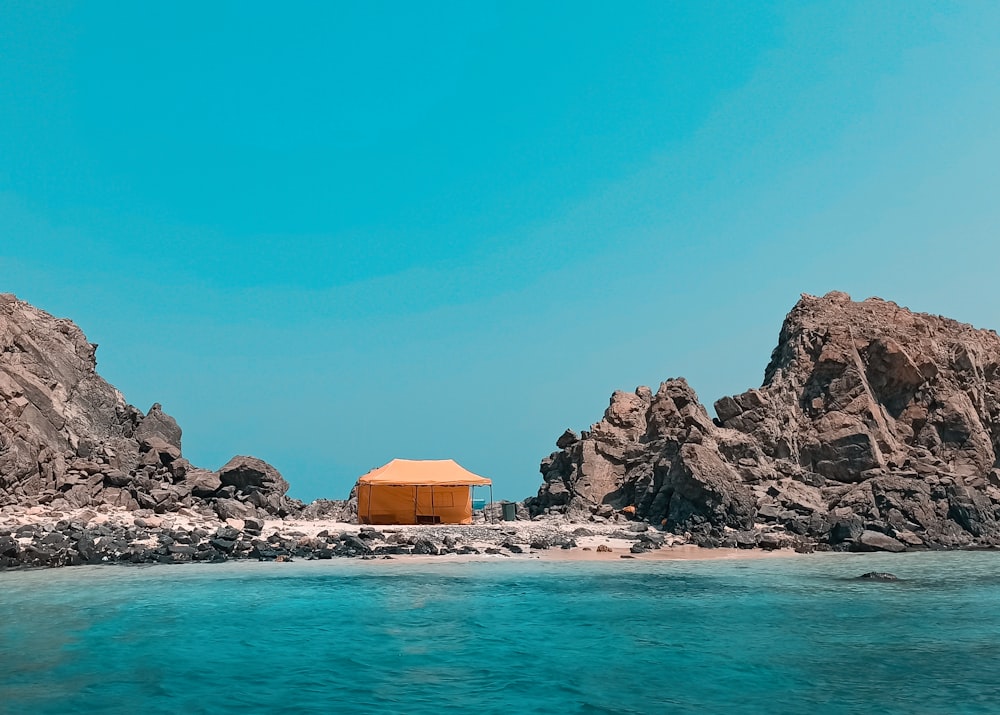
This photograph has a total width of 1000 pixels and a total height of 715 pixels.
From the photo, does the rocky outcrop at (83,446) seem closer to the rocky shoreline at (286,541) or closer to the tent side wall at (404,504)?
the rocky shoreline at (286,541)

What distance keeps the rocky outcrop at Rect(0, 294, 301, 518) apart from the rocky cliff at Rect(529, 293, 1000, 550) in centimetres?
2008

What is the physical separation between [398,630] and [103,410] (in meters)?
36.3

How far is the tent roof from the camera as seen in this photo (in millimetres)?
44969

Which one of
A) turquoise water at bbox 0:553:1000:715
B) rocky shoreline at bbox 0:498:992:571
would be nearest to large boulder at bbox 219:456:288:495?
rocky shoreline at bbox 0:498:992:571

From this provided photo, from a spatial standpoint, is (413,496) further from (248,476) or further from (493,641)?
(493,641)

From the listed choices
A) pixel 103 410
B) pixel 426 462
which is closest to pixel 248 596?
pixel 426 462

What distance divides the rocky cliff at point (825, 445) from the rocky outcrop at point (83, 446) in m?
20.1

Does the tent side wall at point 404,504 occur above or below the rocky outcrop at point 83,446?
below

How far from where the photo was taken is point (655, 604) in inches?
922

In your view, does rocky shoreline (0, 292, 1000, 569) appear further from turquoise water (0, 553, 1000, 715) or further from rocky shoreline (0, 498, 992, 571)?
turquoise water (0, 553, 1000, 715)

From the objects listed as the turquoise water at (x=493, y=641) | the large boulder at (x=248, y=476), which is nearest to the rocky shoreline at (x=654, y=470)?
the large boulder at (x=248, y=476)

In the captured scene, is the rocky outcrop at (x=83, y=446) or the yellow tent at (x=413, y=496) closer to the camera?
the rocky outcrop at (x=83, y=446)

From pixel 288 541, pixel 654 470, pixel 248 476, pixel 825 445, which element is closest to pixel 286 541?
pixel 288 541

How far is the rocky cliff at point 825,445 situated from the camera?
4131 centimetres
